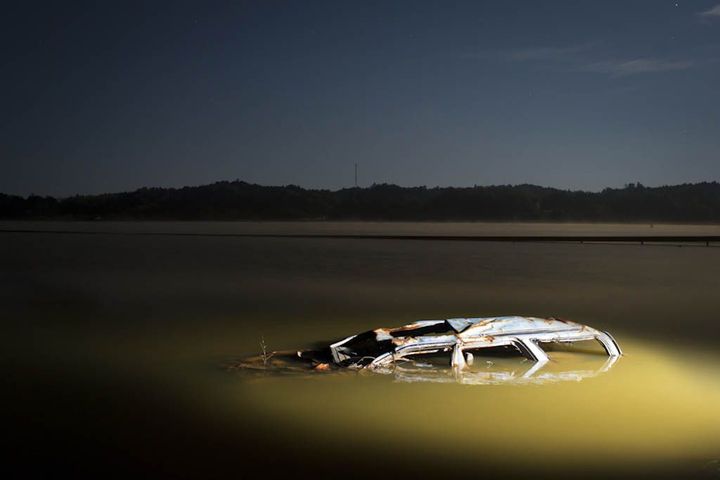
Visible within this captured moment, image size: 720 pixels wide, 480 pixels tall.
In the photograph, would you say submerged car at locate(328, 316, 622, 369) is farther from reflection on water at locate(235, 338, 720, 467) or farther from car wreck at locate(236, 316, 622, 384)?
reflection on water at locate(235, 338, 720, 467)

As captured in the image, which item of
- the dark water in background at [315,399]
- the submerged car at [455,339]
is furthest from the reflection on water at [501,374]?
the dark water in background at [315,399]

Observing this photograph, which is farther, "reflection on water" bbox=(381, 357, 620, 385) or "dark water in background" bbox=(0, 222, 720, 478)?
"reflection on water" bbox=(381, 357, 620, 385)

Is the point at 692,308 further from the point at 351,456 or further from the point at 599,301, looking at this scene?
the point at 351,456

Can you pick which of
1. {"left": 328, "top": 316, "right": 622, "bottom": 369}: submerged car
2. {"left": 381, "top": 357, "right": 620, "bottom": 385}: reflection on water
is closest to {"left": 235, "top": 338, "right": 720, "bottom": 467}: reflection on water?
{"left": 381, "top": 357, "right": 620, "bottom": 385}: reflection on water

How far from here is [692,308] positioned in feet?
63.3

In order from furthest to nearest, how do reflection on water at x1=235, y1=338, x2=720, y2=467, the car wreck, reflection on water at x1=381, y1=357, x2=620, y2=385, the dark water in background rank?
the car wreck
reflection on water at x1=381, y1=357, x2=620, y2=385
reflection on water at x1=235, y1=338, x2=720, y2=467
the dark water in background

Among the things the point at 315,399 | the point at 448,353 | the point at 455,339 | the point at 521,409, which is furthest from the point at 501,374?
the point at 315,399

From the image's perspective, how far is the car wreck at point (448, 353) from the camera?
33.8 ft

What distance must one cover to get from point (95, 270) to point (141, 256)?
32.7 ft

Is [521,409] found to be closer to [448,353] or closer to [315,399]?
[315,399]

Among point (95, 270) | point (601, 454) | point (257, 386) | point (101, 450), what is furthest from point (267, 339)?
point (95, 270)

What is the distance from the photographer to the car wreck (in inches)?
406

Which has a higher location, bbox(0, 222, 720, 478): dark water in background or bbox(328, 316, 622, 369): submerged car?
bbox(328, 316, 622, 369): submerged car

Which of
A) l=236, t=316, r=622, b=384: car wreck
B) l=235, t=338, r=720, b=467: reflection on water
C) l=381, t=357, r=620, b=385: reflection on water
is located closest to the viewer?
l=235, t=338, r=720, b=467: reflection on water
